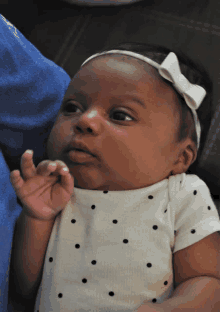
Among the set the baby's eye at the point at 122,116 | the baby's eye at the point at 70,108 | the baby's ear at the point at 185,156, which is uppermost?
the baby's eye at the point at 122,116

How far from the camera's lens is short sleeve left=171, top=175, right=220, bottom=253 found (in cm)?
55

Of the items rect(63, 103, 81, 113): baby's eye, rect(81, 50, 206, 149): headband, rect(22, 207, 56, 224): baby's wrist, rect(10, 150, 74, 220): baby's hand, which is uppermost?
rect(81, 50, 206, 149): headband

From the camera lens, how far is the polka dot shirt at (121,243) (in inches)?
20.8

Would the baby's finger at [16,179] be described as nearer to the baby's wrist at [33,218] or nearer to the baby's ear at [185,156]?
the baby's wrist at [33,218]

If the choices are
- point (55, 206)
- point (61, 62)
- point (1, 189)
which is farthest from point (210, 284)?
point (61, 62)

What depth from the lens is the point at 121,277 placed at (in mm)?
529

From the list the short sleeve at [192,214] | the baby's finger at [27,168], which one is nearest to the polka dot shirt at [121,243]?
the short sleeve at [192,214]

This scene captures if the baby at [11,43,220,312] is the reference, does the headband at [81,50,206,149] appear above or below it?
above

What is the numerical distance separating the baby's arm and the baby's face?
46 mm

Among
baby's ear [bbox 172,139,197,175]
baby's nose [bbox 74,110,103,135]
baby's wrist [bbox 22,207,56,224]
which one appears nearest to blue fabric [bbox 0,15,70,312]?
baby's wrist [bbox 22,207,56,224]

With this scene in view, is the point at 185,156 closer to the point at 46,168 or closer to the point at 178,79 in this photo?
the point at 178,79

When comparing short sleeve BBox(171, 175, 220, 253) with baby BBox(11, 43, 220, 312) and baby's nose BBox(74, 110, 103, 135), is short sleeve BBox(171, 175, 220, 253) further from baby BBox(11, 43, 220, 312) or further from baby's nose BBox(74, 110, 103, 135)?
baby's nose BBox(74, 110, 103, 135)

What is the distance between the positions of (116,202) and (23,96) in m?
0.33

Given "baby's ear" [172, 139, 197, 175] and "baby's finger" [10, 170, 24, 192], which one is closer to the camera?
"baby's finger" [10, 170, 24, 192]
